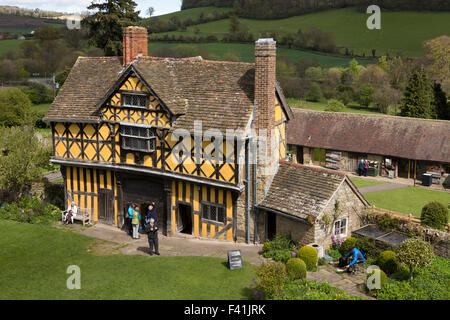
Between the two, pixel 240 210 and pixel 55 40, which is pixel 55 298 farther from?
pixel 55 40

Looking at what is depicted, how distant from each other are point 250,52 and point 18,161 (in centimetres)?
6252

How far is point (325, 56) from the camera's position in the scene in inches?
3447

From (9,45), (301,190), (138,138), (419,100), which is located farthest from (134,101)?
(9,45)

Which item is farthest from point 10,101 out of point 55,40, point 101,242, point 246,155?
point 246,155

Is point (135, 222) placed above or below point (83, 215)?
above

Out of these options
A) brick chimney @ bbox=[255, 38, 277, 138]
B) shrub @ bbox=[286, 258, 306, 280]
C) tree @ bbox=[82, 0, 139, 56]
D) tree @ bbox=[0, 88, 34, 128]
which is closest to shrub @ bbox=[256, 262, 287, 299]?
shrub @ bbox=[286, 258, 306, 280]

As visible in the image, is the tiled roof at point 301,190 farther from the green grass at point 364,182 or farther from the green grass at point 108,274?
the green grass at point 364,182

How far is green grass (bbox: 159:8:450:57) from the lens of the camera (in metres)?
83.6

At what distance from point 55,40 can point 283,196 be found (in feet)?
285

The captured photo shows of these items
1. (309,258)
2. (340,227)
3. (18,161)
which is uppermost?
(18,161)

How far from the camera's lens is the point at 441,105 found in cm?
4709

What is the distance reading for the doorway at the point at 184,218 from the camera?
83.7 ft

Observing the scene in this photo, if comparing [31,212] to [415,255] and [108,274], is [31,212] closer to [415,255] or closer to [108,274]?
[108,274]

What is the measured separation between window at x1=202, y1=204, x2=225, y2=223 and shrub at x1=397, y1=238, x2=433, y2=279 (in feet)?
27.9
